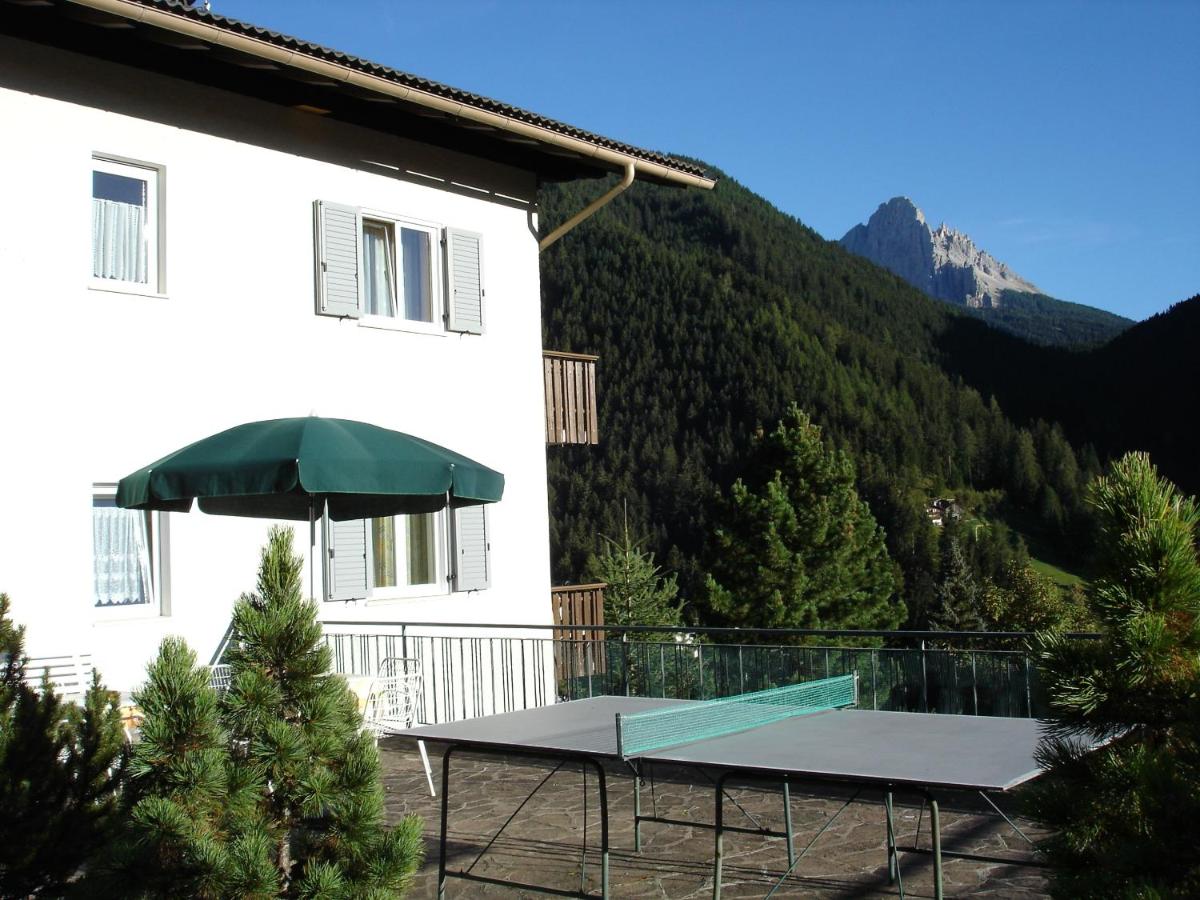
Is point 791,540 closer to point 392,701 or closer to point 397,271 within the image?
point 397,271

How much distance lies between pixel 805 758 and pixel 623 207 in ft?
Answer: 368

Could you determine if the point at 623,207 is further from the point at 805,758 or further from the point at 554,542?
the point at 805,758

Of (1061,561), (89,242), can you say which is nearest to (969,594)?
(1061,561)

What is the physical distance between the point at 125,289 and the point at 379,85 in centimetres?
282

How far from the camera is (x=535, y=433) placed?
13.3 m

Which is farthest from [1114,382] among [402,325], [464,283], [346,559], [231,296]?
[231,296]

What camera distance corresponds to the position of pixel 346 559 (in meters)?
11.4

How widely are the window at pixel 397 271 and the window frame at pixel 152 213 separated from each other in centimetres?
147

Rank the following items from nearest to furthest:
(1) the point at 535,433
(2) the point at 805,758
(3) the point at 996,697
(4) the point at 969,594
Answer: (2) the point at 805,758
(3) the point at 996,697
(1) the point at 535,433
(4) the point at 969,594

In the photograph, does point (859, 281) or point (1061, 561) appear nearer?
point (1061, 561)

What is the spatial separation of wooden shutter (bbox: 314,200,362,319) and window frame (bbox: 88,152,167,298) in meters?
1.47

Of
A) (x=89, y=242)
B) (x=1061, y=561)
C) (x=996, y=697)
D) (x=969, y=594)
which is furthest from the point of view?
(x=1061, y=561)

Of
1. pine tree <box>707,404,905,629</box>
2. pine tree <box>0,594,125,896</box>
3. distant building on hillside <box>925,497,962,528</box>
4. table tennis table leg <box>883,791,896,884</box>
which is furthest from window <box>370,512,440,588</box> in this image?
distant building on hillside <box>925,497,962,528</box>

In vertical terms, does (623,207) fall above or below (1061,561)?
above
